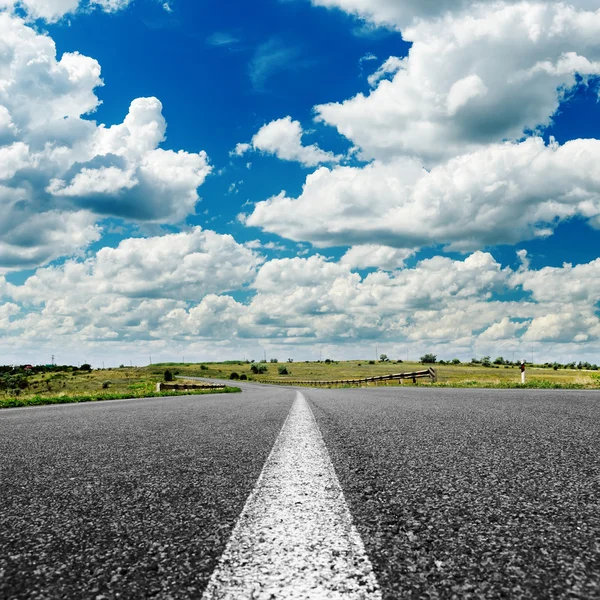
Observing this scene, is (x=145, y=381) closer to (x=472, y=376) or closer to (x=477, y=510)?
(x=472, y=376)

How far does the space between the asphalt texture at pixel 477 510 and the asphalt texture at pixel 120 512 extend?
0.63 meters

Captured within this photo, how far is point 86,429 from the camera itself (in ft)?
20.7

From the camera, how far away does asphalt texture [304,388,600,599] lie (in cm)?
152

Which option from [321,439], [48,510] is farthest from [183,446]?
[48,510]

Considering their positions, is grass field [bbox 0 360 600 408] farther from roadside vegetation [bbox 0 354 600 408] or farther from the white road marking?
the white road marking

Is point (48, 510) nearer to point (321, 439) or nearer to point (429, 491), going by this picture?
point (429, 491)

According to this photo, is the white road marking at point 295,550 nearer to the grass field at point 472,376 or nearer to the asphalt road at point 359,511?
the asphalt road at point 359,511

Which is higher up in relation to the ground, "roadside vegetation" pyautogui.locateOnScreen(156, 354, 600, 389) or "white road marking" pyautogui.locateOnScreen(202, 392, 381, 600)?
"white road marking" pyautogui.locateOnScreen(202, 392, 381, 600)

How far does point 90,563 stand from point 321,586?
2.67 feet

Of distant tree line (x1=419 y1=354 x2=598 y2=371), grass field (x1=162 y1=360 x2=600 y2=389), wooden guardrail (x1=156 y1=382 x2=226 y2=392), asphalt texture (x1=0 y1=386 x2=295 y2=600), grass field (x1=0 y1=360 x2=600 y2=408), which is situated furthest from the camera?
distant tree line (x1=419 y1=354 x2=598 y2=371)

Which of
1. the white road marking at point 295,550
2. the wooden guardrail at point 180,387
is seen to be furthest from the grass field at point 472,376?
the white road marking at point 295,550

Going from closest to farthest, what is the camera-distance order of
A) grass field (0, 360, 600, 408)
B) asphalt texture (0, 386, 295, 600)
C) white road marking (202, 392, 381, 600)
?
1. white road marking (202, 392, 381, 600)
2. asphalt texture (0, 386, 295, 600)
3. grass field (0, 360, 600, 408)

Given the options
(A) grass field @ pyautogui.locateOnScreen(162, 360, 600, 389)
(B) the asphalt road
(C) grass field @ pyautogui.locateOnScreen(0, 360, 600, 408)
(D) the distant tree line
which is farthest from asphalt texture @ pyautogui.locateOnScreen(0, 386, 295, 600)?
(D) the distant tree line

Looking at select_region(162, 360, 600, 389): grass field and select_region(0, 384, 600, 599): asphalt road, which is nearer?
select_region(0, 384, 600, 599): asphalt road
